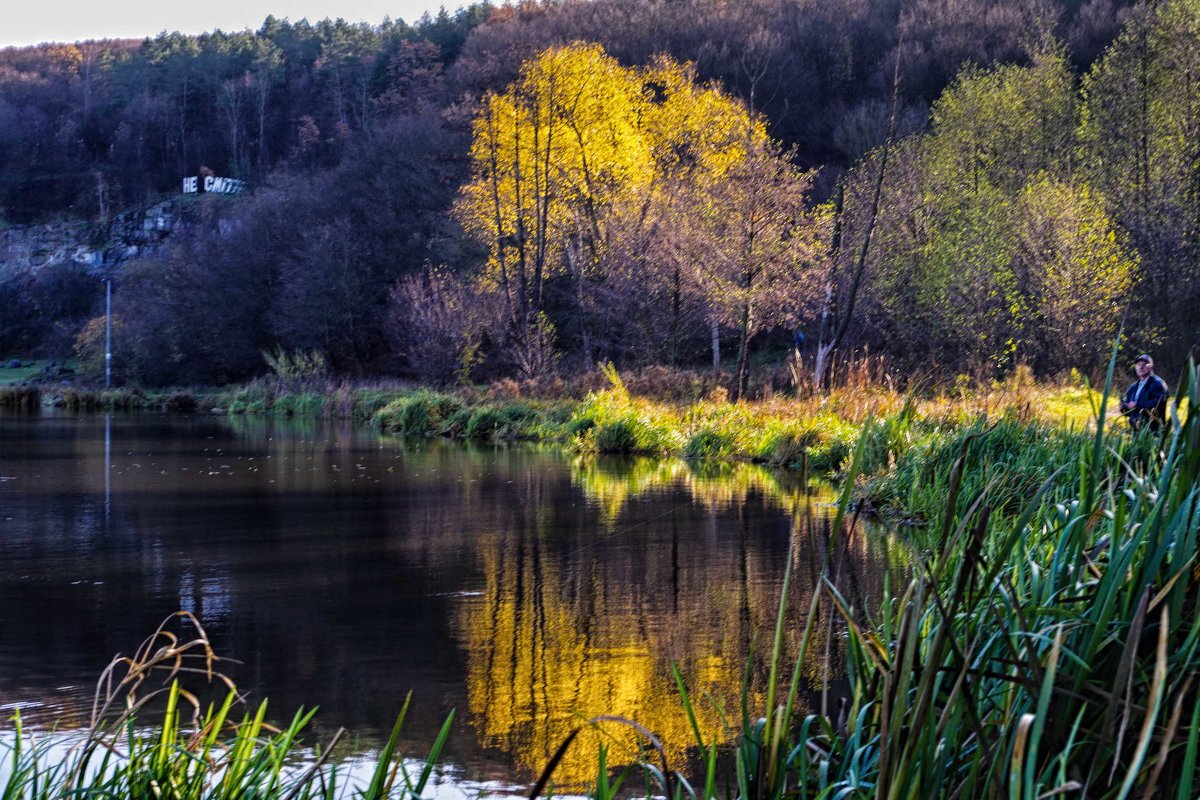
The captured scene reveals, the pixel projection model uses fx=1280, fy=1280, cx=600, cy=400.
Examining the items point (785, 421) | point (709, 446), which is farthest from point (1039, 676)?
point (709, 446)

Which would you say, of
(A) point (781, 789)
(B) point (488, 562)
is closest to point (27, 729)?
(A) point (781, 789)

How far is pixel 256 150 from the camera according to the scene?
9431 centimetres

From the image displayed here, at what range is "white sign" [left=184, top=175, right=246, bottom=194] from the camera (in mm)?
88188

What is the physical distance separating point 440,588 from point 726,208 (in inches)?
764

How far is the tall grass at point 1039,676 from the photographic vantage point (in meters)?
2.46

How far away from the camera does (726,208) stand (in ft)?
92.1

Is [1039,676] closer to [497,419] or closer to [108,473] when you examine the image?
[108,473]

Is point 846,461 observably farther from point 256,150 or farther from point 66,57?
point 66,57

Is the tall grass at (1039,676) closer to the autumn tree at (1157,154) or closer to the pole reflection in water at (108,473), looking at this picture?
the pole reflection in water at (108,473)

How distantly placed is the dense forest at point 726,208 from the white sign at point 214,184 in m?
15.6

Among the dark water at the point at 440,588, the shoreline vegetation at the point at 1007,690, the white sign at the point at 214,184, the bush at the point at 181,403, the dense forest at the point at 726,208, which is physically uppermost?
the white sign at the point at 214,184

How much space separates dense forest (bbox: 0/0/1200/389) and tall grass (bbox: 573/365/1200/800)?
1734 centimetres

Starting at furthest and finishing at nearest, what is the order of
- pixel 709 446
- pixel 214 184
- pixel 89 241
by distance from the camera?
pixel 214 184
pixel 89 241
pixel 709 446

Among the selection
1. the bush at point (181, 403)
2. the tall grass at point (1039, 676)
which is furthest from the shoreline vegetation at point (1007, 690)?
the bush at point (181, 403)
